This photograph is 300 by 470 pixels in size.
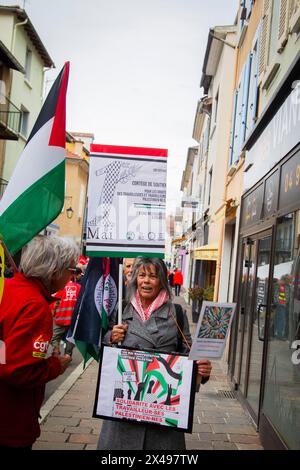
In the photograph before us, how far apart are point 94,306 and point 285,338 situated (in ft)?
6.60

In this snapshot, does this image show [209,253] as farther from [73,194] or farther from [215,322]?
[73,194]

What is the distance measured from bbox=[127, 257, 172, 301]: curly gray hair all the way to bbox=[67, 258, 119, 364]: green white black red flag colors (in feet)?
0.96

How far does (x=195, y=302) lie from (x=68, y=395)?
330 inches

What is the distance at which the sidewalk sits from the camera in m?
5.00

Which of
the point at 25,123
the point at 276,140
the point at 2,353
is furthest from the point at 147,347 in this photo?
the point at 25,123

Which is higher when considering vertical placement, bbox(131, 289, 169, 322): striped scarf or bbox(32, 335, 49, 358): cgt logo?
bbox(131, 289, 169, 322): striped scarf

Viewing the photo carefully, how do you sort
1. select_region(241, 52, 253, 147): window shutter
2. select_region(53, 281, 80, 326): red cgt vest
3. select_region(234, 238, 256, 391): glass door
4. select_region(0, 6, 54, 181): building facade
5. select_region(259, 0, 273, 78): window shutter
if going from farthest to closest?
select_region(0, 6, 54, 181): building facade < select_region(241, 52, 253, 147): window shutter < select_region(53, 281, 80, 326): red cgt vest < select_region(259, 0, 273, 78): window shutter < select_region(234, 238, 256, 391): glass door

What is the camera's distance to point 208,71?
19.4 metres

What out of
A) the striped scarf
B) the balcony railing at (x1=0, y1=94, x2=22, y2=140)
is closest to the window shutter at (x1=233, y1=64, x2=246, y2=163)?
the striped scarf

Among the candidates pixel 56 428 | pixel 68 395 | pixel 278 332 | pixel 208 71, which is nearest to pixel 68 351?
pixel 68 395

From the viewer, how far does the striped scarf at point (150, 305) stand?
3322 millimetres

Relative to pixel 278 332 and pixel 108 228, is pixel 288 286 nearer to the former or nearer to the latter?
pixel 278 332

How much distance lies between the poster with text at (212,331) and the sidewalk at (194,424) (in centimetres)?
244

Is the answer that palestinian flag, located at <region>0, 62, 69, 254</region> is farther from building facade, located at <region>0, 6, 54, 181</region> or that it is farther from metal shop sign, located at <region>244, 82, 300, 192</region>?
building facade, located at <region>0, 6, 54, 181</region>
